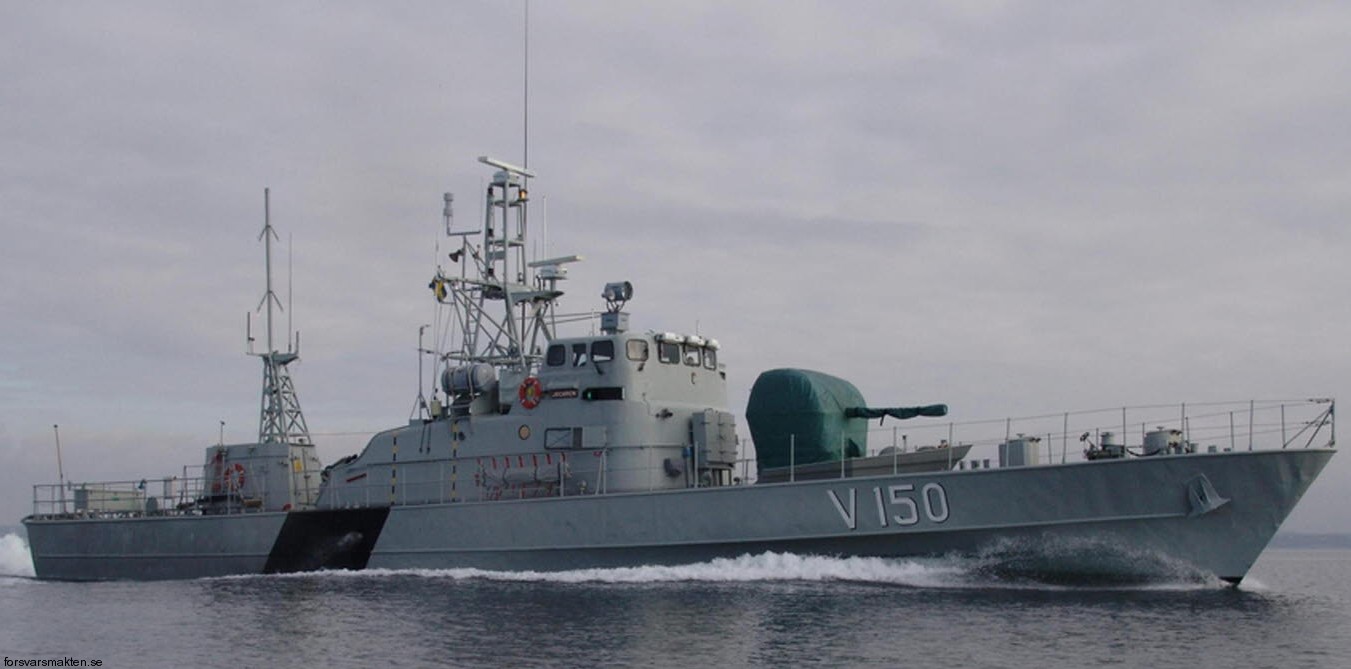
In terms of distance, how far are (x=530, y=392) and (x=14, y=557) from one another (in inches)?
788

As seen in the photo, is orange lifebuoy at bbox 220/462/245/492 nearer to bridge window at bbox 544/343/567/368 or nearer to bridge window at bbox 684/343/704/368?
bridge window at bbox 544/343/567/368

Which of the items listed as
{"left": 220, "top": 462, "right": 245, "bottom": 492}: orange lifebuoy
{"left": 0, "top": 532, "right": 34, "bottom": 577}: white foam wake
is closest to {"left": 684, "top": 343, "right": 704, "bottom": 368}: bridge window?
{"left": 220, "top": 462, "right": 245, "bottom": 492}: orange lifebuoy

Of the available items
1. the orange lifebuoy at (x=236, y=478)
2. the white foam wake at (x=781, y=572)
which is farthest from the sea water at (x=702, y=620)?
the orange lifebuoy at (x=236, y=478)

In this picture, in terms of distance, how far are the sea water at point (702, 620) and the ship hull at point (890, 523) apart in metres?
0.35

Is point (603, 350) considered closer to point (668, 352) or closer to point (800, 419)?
point (668, 352)

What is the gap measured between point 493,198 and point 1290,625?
16826mm

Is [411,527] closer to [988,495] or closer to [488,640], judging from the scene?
[488,640]

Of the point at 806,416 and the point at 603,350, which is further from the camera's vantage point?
the point at 603,350

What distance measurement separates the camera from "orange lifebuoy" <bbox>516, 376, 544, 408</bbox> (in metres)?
24.1

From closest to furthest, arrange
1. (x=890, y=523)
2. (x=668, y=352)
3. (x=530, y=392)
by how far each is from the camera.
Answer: (x=890, y=523), (x=530, y=392), (x=668, y=352)

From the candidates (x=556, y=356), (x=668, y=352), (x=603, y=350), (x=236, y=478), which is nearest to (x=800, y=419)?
(x=668, y=352)

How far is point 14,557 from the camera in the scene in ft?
117

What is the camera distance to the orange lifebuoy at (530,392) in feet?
79.1

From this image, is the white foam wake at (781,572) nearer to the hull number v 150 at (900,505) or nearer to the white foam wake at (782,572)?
the white foam wake at (782,572)
